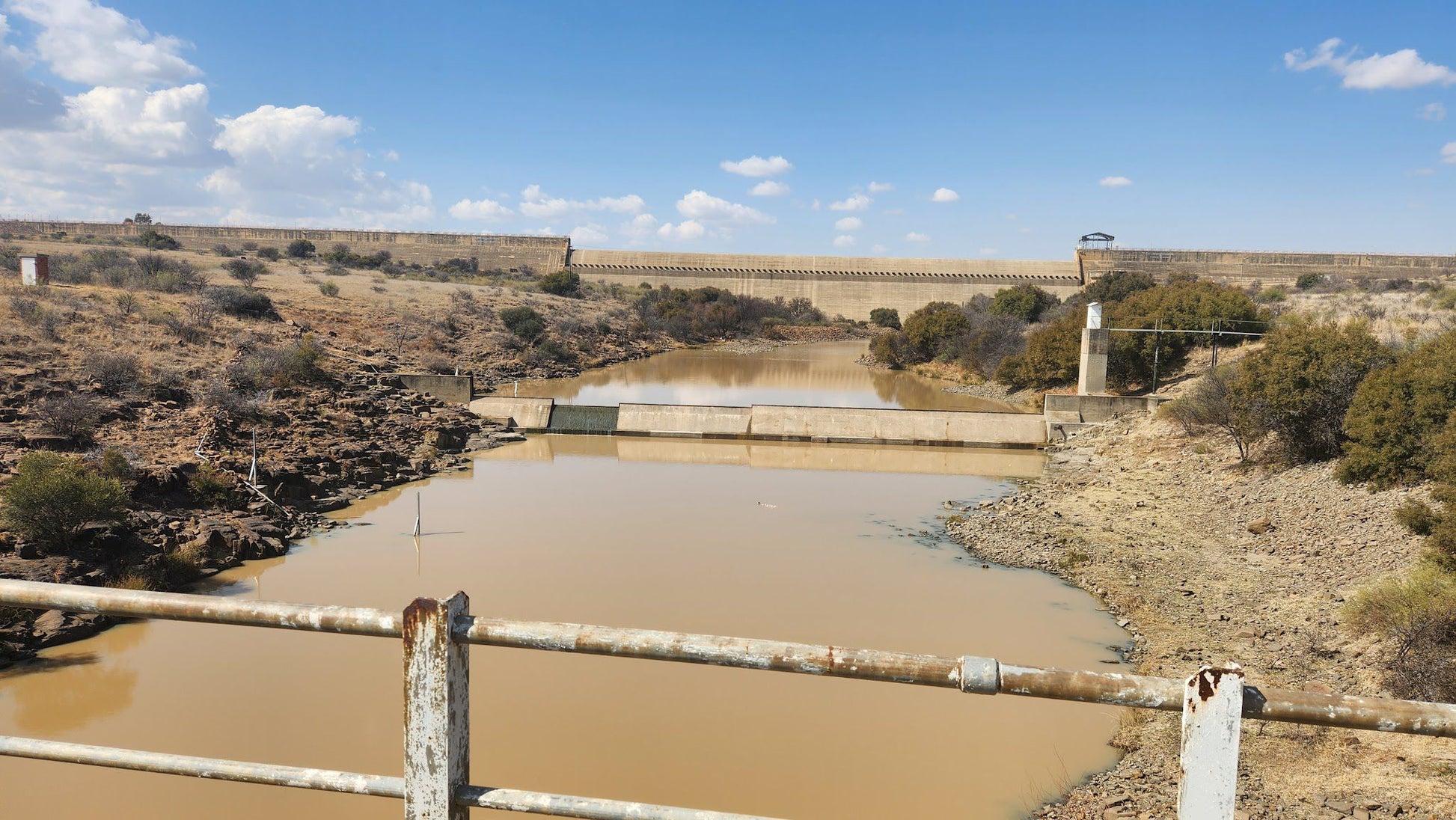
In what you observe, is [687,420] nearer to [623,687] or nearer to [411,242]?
[623,687]

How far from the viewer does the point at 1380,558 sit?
10914mm

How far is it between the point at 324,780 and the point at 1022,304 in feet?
162

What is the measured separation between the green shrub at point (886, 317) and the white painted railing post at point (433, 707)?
2513 inches

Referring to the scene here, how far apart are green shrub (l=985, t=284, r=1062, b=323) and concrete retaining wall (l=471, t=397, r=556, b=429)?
2855 cm

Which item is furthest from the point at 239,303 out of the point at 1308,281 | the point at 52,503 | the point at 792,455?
the point at 1308,281

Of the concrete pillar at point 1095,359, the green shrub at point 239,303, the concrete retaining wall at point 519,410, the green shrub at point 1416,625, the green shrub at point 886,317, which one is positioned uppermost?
the green shrub at point 886,317

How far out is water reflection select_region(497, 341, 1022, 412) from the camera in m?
32.3

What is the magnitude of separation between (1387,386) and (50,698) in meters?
17.5

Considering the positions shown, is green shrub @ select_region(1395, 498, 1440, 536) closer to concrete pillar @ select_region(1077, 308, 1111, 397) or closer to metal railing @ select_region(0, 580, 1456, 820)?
metal railing @ select_region(0, 580, 1456, 820)

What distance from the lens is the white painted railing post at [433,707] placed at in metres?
2.00

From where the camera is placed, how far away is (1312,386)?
15789 mm

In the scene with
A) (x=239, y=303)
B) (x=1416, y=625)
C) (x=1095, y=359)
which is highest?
(x=239, y=303)

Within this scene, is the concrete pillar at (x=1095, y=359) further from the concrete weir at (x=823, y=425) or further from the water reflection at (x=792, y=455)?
the water reflection at (x=792, y=455)

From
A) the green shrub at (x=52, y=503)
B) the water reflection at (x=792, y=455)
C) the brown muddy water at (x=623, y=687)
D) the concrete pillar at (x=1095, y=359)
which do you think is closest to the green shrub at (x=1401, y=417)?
the brown muddy water at (x=623, y=687)
